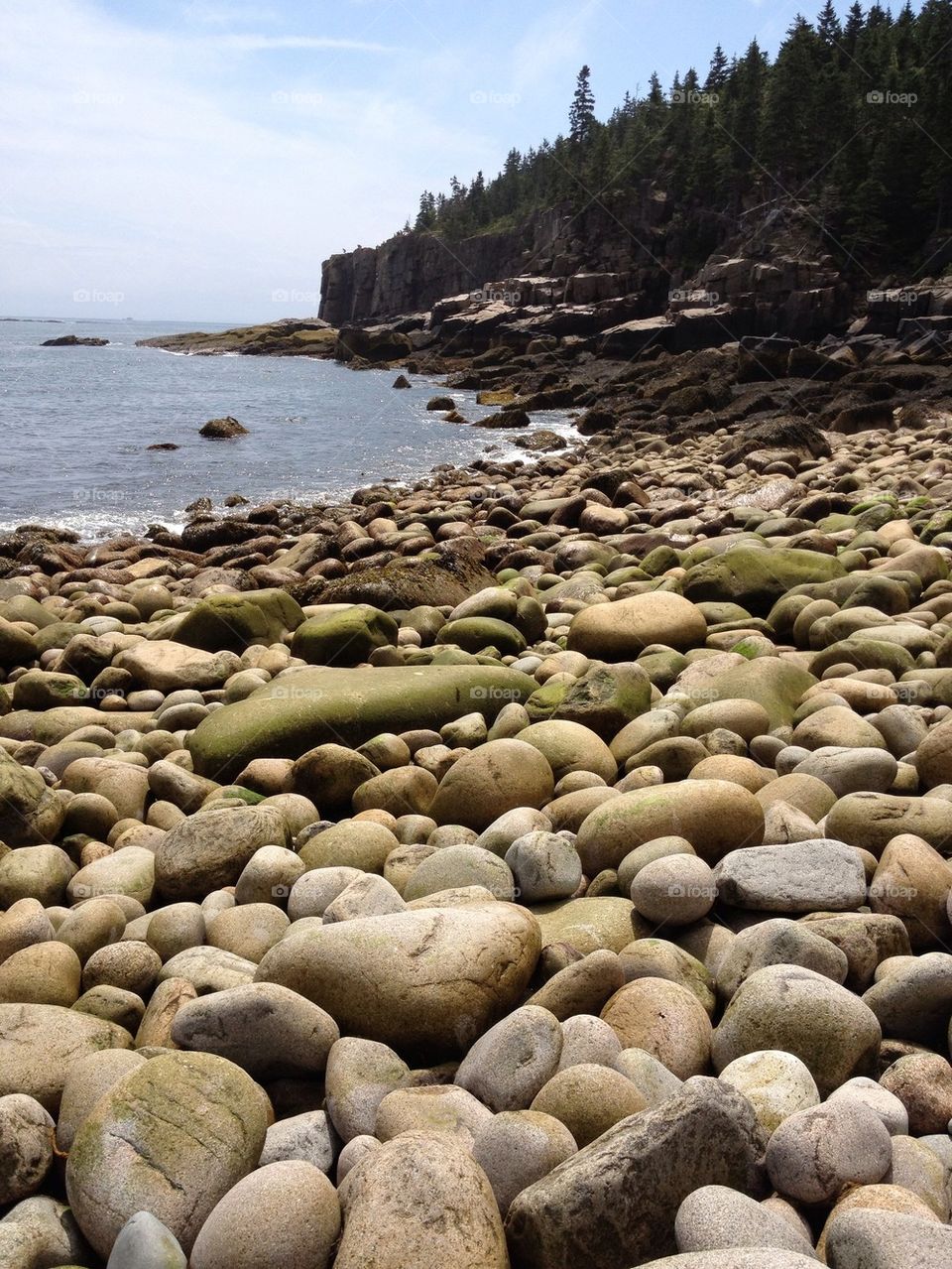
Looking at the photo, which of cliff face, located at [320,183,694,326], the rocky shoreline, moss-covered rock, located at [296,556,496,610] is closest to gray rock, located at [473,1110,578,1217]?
the rocky shoreline

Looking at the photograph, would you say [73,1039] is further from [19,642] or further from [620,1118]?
[19,642]

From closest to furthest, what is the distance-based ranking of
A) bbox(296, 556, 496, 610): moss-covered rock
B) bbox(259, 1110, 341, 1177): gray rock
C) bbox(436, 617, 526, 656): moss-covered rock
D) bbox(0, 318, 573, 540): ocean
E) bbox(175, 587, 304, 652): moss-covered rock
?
bbox(259, 1110, 341, 1177): gray rock < bbox(436, 617, 526, 656): moss-covered rock < bbox(175, 587, 304, 652): moss-covered rock < bbox(296, 556, 496, 610): moss-covered rock < bbox(0, 318, 573, 540): ocean

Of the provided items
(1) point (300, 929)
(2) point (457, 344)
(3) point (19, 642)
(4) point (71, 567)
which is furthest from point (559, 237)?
(1) point (300, 929)

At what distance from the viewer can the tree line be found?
50.0 m

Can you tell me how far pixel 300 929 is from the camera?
3615mm

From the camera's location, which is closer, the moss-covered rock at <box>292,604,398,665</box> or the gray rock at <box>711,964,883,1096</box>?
the gray rock at <box>711,964,883,1096</box>

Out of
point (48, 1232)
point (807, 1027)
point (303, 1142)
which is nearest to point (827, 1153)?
point (807, 1027)

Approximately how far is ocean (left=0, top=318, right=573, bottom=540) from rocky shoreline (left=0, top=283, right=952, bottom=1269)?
10.5 metres

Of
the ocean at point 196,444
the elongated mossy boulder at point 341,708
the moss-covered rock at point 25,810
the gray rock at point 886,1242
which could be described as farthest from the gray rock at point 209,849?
the ocean at point 196,444

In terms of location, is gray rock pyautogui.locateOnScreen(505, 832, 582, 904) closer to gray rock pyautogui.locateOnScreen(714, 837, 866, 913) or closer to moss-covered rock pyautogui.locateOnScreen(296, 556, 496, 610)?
gray rock pyautogui.locateOnScreen(714, 837, 866, 913)
